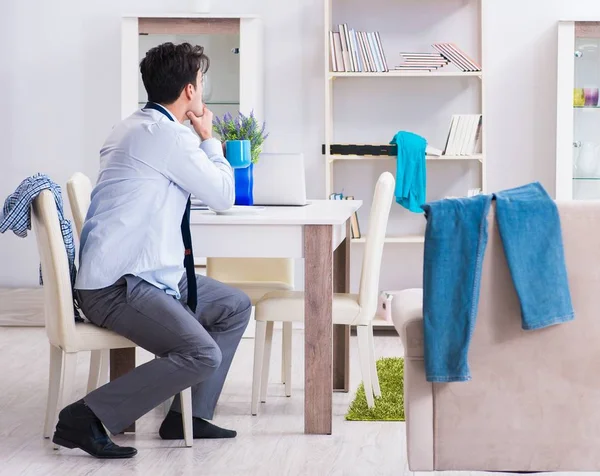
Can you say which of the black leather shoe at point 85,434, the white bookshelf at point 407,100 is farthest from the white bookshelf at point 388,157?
the black leather shoe at point 85,434

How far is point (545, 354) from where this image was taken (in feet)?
7.61

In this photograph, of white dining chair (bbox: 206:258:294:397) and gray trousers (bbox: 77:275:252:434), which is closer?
gray trousers (bbox: 77:275:252:434)

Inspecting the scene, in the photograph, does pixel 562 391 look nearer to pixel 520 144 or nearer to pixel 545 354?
pixel 545 354

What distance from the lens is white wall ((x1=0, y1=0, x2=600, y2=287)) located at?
540cm

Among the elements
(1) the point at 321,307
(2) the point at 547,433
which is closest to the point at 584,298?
(2) the point at 547,433

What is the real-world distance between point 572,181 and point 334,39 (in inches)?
58.5

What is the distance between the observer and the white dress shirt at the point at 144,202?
2.84 m

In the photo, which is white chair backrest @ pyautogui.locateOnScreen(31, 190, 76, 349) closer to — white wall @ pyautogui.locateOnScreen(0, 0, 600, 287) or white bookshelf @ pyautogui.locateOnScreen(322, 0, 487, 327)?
white bookshelf @ pyautogui.locateOnScreen(322, 0, 487, 327)

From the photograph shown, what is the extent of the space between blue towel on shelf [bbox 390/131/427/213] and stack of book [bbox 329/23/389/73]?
420mm

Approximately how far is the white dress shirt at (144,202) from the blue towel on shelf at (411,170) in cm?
230

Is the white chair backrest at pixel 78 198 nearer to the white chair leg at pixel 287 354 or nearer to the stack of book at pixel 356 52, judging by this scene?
the white chair leg at pixel 287 354

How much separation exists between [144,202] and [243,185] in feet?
2.36

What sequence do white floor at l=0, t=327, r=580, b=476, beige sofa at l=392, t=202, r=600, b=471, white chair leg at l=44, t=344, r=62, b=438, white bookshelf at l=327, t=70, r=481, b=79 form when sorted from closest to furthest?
beige sofa at l=392, t=202, r=600, b=471 < white floor at l=0, t=327, r=580, b=476 < white chair leg at l=44, t=344, r=62, b=438 < white bookshelf at l=327, t=70, r=481, b=79

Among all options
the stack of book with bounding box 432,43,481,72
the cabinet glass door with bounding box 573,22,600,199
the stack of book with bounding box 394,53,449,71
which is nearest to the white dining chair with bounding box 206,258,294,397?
Answer: the stack of book with bounding box 394,53,449,71
